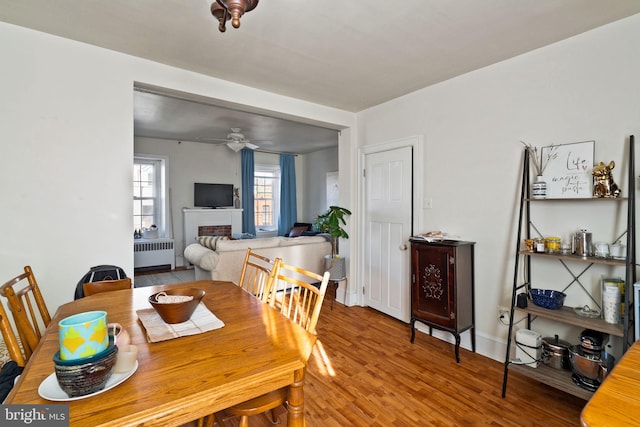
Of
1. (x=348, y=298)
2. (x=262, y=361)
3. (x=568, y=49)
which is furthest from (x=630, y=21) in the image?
(x=348, y=298)

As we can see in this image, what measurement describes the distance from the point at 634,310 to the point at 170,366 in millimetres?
2392

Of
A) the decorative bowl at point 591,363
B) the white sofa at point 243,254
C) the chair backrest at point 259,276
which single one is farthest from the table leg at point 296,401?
the white sofa at point 243,254

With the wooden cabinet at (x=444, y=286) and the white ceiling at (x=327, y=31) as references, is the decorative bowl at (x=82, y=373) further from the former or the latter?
the wooden cabinet at (x=444, y=286)

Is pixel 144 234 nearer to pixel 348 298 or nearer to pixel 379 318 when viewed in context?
pixel 348 298

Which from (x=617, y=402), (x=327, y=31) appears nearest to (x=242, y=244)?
(x=327, y=31)

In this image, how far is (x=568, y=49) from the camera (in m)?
2.18

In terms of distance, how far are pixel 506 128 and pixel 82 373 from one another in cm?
297

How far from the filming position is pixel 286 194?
7691 millimetres

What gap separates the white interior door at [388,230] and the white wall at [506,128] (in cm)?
25

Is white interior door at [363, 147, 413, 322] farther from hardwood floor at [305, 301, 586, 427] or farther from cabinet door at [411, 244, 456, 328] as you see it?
hardwood floor at [305, 301, 586, 427]

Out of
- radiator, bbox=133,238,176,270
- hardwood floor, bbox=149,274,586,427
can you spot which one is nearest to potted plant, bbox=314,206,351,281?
hardwood floor, bbox=149,274,586,427

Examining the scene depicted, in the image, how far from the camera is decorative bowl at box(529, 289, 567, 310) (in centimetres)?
209

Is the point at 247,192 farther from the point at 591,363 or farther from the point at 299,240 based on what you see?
the point at 591,363

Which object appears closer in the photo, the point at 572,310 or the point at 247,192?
the point at 572,310
